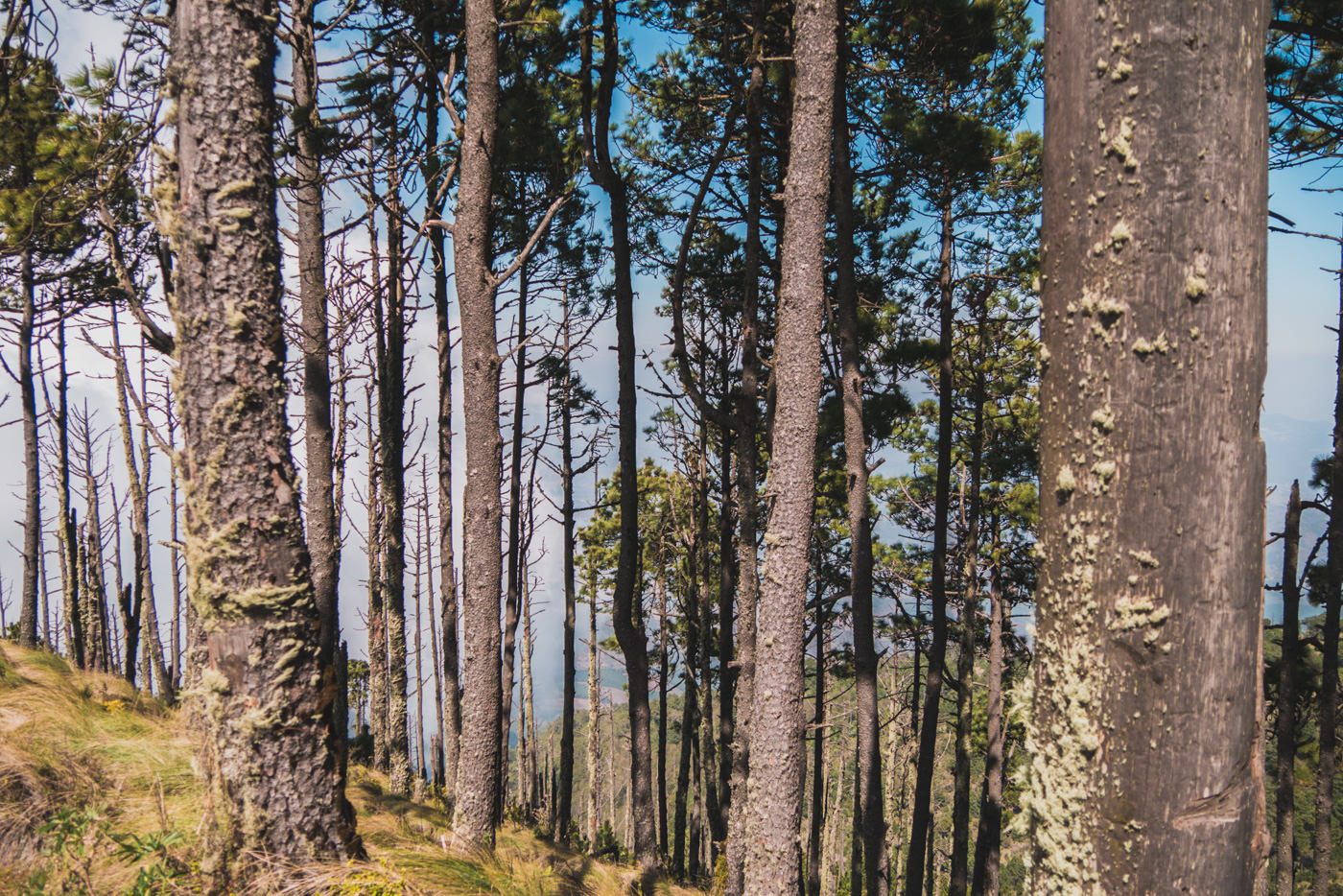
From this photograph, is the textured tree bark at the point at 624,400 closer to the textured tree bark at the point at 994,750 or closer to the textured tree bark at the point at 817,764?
the textured tree bark at the point at 817,764

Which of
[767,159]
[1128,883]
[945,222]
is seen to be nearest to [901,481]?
[945,222]

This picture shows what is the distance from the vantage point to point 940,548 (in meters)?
9.38

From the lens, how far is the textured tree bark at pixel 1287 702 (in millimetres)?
10648

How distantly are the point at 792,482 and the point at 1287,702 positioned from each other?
11562 mm

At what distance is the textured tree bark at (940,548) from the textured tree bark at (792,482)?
485cm

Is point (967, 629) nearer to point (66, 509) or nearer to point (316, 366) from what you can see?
point (316, 366)

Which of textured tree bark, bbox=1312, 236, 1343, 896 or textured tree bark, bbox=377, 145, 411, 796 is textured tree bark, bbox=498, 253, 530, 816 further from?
textured tree bark, bbox=1312, 236, 1343, 896

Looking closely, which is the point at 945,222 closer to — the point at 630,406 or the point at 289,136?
the point at 630,406

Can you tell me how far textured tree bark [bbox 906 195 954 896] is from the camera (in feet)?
29.8

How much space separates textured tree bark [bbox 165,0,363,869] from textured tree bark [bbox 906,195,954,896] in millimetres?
8190

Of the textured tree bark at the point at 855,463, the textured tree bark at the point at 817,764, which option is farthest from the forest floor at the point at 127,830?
the textured tree bark at the point at 817,764

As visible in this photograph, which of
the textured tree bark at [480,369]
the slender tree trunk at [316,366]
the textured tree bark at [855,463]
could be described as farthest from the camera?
the textured tree bark at [855,463]

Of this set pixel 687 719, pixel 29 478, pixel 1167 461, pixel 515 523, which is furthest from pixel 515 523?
pixel 1167 461

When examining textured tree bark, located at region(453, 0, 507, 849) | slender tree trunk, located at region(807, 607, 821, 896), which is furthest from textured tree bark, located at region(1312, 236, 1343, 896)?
textured tree bark, located at region(453, 0, 507, 849)
